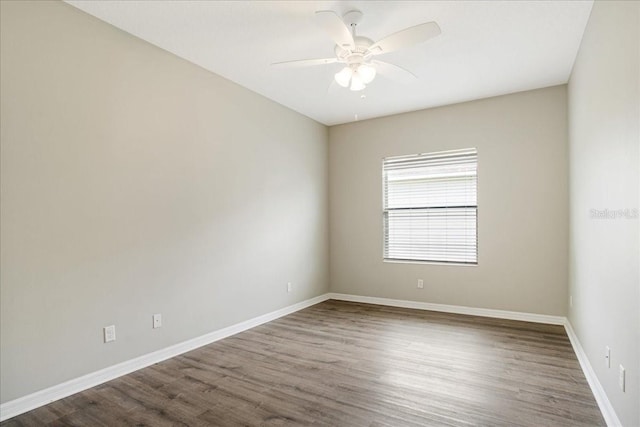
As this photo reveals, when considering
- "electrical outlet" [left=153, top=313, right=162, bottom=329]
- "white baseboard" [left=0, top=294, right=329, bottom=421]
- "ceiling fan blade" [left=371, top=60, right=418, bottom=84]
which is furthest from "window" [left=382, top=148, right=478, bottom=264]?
"electrical outlet" [left=153, top=313, right=162, bottom=329]

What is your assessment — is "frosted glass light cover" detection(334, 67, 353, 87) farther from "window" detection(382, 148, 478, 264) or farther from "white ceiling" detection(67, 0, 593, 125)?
"window" detection(382, 148, 478, 264)

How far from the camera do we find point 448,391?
251 centimetres

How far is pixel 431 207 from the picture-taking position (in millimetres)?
4945

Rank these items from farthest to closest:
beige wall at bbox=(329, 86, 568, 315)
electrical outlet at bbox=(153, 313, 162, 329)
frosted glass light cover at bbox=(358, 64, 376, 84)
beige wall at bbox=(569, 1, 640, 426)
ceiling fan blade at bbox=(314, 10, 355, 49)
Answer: beige wall at bbox=(329, 86, 568, 315), electrical outlet at bbox=(153, 313, 162, 329), frosted glass light cover at bbox=(358, 64, 376, 84), ceiling fan blade at bbox=(314, 10, 355, 49), beige wall at bbox=(569, 1, 640, 426)

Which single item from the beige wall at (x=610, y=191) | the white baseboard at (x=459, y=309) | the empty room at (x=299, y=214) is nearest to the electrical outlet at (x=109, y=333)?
the empty room at (x=299, y=214)

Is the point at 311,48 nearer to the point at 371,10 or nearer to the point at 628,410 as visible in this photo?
the point at 371,10

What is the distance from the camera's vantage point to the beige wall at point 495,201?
413 cm

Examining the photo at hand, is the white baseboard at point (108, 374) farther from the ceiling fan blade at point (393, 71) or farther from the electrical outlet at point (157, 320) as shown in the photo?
the ceiling fan blade at point (393, 71)

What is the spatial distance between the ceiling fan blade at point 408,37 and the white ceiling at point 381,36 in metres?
0.31

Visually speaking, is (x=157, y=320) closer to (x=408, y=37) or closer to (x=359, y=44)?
(x=359, y=44)

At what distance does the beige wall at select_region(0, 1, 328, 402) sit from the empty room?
2cm

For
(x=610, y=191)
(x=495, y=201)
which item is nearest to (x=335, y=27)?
(x=610, y=191)

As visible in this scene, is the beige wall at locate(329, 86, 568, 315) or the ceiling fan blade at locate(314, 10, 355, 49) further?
the beige wall at locate(329, 86, 568, 315)

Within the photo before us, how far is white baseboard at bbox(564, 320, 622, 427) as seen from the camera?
2.04 metres
